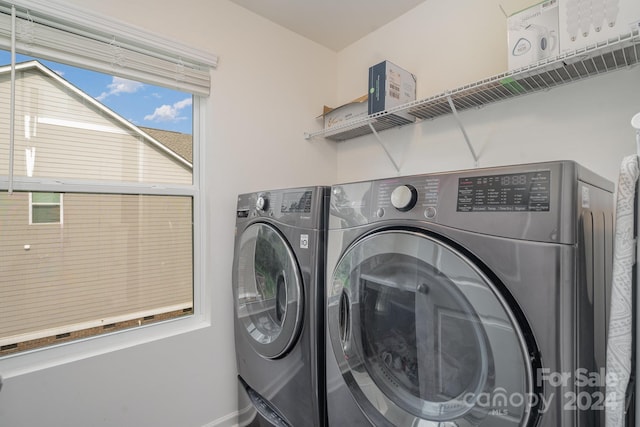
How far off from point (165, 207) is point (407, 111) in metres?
1.48

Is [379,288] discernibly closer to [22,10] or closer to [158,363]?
[158,363]

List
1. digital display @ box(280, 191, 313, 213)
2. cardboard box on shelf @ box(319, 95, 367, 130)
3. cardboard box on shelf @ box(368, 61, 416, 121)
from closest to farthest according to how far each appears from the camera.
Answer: digital display @ box(280, 191, 313, 213)
cardboard box on shelf @ box(368, 61, 416, 121)
cardboard box on shelf @ box(319, 95, 367, 130)

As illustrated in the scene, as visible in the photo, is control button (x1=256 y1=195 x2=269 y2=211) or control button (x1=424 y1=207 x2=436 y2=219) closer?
control button (x1=424 y1=207 x2=436 y2=219)

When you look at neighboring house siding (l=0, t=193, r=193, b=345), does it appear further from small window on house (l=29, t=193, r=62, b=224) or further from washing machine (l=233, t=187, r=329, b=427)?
washing machine (l=233, t=187, r=329, b=427)

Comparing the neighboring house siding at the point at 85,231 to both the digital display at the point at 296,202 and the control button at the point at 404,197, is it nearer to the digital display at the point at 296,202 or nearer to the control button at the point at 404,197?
the digital display at the point at 296,202

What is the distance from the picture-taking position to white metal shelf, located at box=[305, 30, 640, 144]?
1.09 m

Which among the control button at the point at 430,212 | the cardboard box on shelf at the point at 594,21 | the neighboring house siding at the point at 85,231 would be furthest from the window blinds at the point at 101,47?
the cardboard box on shelf at the point at 594,21

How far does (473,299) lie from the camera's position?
2.47 feet

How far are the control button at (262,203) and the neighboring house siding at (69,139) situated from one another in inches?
24.1

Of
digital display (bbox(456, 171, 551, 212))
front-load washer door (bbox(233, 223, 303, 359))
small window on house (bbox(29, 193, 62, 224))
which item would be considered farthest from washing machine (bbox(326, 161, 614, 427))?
small window on house (bbox(29, 193, 62, 224))

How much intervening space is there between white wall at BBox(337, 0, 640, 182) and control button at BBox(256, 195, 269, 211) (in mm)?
941

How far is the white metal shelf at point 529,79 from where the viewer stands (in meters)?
1.09

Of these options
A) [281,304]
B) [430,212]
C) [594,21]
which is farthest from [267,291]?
[594,21]

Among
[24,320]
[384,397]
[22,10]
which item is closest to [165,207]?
[24,320]
